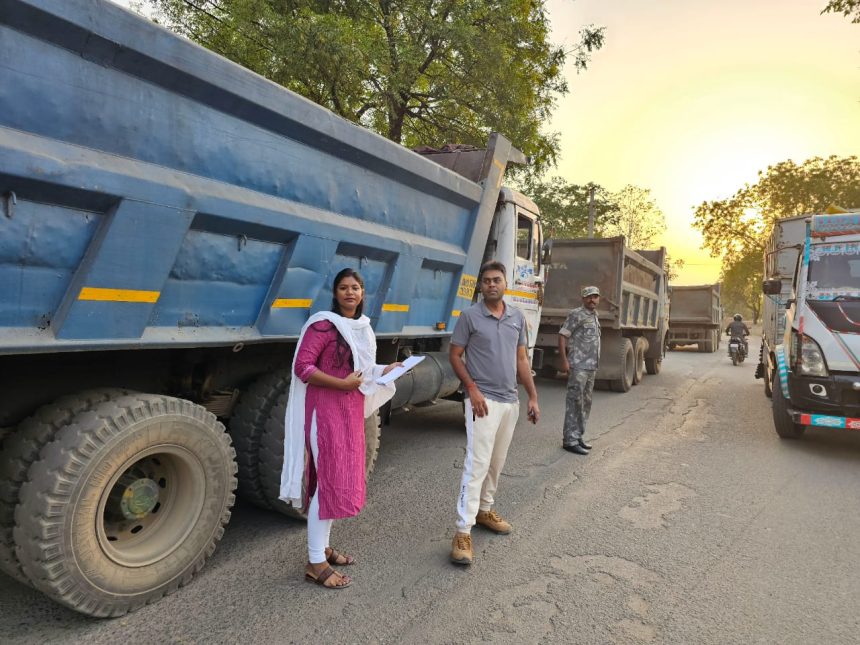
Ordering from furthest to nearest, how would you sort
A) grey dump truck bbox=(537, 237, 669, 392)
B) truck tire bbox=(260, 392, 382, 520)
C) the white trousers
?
grey dump truck bbox=(537, 237, 669, 392) < truck tire bbox=(260, 392, 382, 520) < the white trousers

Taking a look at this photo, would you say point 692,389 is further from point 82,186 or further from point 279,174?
point 82,186

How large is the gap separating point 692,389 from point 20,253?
34.4 feet

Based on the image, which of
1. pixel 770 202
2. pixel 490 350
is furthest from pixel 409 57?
pixel 770 202

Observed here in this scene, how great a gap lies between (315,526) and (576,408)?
3451 millimetres

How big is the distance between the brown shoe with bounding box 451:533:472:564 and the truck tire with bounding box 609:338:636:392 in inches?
274

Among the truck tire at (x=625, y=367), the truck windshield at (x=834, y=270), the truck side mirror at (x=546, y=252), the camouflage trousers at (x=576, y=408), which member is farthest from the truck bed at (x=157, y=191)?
the truck tire at (x=625, y=367)

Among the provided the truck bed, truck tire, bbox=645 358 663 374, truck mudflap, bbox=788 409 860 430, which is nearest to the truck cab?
the truck bed

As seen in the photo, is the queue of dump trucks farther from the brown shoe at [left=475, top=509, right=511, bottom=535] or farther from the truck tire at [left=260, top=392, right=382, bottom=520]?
the brown shoe at [left=475, top=509, right=511, bottom=535]

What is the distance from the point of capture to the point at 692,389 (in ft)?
33.4

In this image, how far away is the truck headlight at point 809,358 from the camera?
5297 mm

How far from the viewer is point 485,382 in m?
3.15

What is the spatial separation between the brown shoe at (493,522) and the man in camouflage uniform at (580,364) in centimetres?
221

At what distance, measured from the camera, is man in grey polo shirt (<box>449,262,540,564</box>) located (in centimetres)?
309

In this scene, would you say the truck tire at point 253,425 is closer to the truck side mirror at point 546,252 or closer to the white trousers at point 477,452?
the white trousers at point 477,452
